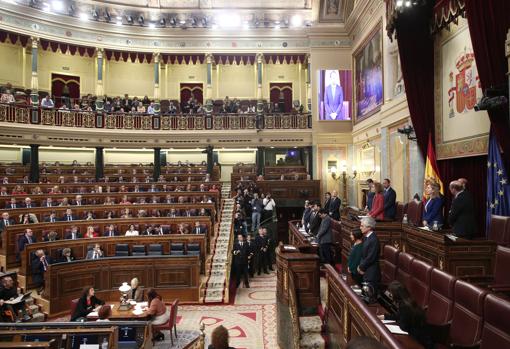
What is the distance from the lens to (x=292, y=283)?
5531 millimetres

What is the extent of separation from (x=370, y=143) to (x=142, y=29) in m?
11.8

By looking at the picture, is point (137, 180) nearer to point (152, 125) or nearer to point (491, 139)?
point (152, 125)

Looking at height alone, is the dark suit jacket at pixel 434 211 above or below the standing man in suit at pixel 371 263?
above

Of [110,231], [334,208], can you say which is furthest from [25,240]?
[334,208]

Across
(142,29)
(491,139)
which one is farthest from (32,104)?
(491,139)

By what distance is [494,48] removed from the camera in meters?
5.30

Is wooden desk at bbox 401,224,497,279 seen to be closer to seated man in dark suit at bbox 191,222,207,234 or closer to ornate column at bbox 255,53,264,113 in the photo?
seated man in dark suit at bbox 191,222,207,234

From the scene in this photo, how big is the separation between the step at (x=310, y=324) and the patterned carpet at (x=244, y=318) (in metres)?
1.37

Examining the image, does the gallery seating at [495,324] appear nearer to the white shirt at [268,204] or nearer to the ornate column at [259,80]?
the white shirt at [268,204]

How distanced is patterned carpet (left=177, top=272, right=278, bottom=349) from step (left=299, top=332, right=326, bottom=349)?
1.49 m

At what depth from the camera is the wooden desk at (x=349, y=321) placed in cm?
262

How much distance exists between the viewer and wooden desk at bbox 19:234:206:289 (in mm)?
8398

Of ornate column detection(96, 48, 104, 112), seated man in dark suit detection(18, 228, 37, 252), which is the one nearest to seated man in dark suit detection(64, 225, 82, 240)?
seated man in dark suit detection(18, 228, 37, 252)

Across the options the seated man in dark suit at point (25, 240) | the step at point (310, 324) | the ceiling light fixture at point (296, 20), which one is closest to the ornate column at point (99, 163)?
the seated man in dark suit at point (25, 240)
